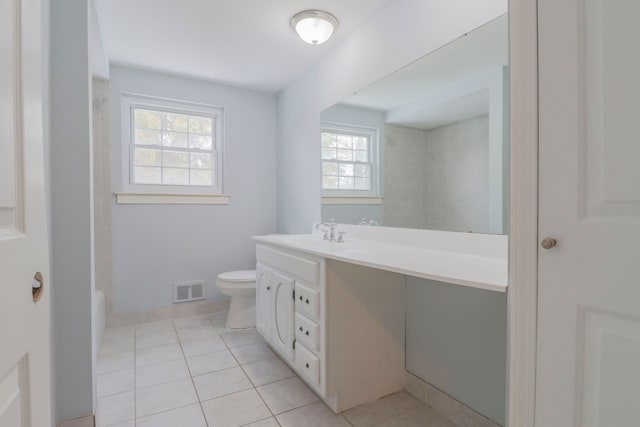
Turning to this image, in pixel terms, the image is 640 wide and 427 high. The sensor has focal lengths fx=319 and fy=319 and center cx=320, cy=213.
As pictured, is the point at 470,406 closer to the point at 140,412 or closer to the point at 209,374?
the point at 209,374

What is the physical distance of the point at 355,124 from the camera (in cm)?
240

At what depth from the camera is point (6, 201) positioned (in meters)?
0.54

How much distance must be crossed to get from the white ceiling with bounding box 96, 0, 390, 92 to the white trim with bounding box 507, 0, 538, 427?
1491 millimetres

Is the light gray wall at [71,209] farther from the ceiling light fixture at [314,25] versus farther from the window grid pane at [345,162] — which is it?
the window grid pane at [345,162]

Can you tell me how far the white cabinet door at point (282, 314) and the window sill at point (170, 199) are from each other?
1447 mm

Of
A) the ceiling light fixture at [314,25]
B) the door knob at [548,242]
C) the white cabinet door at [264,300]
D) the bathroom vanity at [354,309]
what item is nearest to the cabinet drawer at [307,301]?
the bathroom vanity at [354,309]

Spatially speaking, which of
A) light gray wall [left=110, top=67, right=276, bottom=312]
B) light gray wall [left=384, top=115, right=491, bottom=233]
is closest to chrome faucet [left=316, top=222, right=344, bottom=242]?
light gray wall [left=384, top=115, right=491, bottom=233]

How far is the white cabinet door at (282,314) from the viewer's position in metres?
1.95

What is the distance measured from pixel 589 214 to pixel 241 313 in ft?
8.82

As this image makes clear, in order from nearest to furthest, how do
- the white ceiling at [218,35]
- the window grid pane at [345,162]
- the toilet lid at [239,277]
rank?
the white ceiling at [218,35] → the window grid pane at [345,162] → the toilet lid at [239,277]

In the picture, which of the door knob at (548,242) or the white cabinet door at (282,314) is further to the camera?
the white cabinet door at (282,314)

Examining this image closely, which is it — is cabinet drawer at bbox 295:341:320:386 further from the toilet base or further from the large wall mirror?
the toilet base

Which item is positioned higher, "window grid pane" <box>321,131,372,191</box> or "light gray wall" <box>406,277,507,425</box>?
"window grid pane" <box>321,131,372,191</box>

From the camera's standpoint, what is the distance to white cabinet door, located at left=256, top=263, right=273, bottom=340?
7.37 ft
